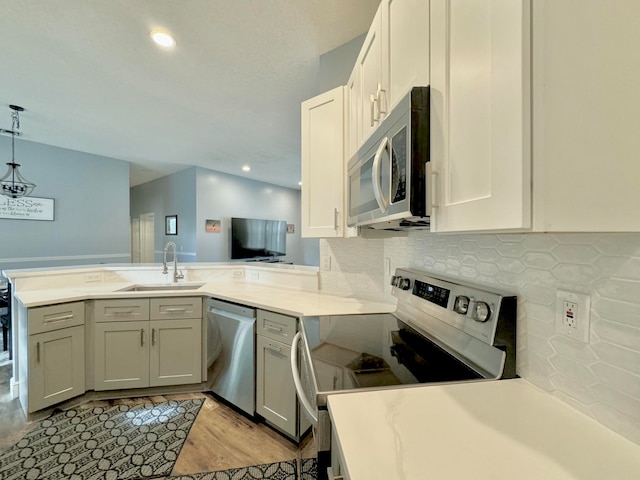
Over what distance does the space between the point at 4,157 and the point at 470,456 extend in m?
6.06

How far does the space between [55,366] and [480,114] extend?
2.85 metres

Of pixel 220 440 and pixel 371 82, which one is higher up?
pixel 371 82

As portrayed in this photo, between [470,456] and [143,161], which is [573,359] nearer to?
[470,456]

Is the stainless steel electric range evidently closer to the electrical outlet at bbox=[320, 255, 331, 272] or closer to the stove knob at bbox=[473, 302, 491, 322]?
the stove knob at bbox=[473, 302, 491, 322]

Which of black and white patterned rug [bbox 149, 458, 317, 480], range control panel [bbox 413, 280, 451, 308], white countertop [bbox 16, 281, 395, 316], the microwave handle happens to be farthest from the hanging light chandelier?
range control panel [bbox 413, 280, 451, 308]

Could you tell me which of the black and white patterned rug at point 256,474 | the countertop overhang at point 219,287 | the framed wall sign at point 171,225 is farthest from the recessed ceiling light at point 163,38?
the framed wall sign at point 171,225

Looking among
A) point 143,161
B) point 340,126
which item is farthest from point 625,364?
point 143,161

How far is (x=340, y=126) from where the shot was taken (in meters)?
1.66

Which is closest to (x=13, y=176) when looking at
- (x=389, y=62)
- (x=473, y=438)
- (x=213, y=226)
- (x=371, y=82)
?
(x=213, y=226)

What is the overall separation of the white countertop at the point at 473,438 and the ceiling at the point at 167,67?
2.06m

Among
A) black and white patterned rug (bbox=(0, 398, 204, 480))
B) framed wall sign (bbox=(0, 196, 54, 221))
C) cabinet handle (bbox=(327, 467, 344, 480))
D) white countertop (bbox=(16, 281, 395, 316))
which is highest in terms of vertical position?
framed wall sign (bbox=(0, 196, 54, 221))

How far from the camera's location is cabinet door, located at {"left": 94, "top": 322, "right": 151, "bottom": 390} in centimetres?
215

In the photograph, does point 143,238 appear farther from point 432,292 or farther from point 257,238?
point 432,292

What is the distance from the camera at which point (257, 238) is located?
6.58 m
